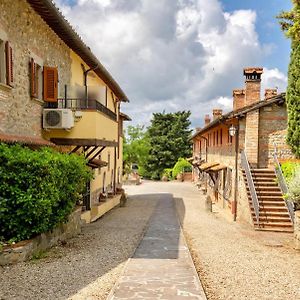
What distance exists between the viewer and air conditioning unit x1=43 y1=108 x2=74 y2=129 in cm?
1092

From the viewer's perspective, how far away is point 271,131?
1847cm

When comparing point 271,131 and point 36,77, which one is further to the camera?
point 271,131

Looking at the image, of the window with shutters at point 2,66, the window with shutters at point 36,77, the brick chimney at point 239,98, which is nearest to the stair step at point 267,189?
the brick chimney at point 239,98

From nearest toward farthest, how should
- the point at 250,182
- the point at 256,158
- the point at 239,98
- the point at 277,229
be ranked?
1. the point at 277,229
2. the point at 250,182
3. the point at 256,158
4. the point at 239,98

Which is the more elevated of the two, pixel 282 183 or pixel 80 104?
pixel 80 104

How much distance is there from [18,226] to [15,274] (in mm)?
1149

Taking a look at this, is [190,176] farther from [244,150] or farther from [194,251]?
[194,251]

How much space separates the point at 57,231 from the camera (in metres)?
9.39

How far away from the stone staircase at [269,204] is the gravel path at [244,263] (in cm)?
93

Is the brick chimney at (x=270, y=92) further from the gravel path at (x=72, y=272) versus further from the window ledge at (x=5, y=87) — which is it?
the window ledge at (x=5, y=87)

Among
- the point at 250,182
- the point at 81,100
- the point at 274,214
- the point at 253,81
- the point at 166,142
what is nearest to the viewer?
the point at 81,100

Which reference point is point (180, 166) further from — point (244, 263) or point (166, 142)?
point (244, 263)

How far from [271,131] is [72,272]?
1445 centimetres

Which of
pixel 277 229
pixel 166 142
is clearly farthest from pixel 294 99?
pixel 166 142
